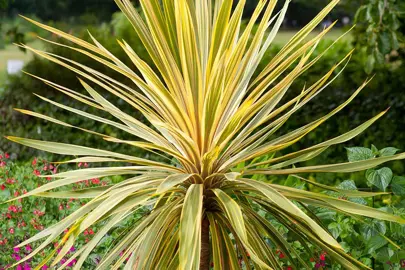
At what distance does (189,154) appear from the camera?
2492mm

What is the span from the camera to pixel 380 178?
3.03 meters

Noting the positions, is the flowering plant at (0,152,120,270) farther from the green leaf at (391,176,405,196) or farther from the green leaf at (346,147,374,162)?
the green leaf at (391,176,405,196)

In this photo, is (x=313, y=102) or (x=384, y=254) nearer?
(x=384, y=254)

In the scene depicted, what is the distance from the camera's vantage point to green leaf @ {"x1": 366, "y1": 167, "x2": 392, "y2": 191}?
9.82ft

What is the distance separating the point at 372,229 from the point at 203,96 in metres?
1.01

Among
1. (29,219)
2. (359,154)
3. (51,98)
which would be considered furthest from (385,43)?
(51,98)

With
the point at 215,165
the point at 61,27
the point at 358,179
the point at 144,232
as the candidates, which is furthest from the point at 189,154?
the point at 61,27

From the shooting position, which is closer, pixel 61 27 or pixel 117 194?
pixel 117 194

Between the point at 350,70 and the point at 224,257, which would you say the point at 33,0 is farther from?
the point at 224,257

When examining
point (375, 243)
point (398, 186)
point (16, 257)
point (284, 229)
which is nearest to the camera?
point (375, 243)

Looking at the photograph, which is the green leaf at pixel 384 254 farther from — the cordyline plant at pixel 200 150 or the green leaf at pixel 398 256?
the cordyline plant at pixel 200 150

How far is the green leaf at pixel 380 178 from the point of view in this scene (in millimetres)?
2992

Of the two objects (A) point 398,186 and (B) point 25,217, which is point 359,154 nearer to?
(A) point 398,186

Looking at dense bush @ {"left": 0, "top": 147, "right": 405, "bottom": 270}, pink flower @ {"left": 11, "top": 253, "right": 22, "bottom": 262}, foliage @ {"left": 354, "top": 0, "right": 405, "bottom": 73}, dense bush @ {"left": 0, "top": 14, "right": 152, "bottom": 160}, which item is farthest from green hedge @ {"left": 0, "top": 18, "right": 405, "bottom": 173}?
pink flower @ {"left": 11, "top": 253, "right": 22, "bottom": 262}
